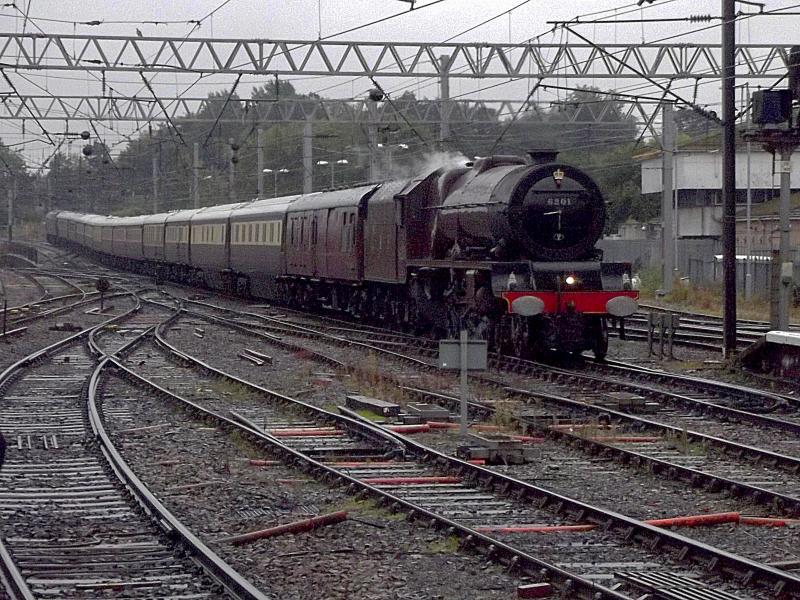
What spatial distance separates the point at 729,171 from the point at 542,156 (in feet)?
9.75

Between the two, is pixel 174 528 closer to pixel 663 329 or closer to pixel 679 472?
pixel 679 472

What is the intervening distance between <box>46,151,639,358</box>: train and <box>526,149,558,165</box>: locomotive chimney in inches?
0.8

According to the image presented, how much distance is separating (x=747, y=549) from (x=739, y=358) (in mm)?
10835

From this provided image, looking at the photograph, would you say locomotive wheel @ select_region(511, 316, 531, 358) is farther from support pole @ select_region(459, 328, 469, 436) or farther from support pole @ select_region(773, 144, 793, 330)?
support pole @ select_region(459, 328, 469, 436)

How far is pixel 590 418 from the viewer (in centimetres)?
1348

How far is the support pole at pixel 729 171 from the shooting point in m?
19.5

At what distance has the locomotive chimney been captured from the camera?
769 inches

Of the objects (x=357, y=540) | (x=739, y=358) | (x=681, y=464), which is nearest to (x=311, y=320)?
(x=739, y=358)

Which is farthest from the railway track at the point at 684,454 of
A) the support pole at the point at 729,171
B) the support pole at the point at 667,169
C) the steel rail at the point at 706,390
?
the support pole at the point at 667,169

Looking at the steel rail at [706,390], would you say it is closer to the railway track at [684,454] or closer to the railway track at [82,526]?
the railway track at [684,454]

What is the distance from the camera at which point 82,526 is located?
855 cm

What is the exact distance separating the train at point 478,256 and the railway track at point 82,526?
733cm

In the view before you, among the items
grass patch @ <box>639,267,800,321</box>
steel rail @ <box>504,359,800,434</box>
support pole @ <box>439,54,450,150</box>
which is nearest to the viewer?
steel rail @ <box>504,359,800,434</box>

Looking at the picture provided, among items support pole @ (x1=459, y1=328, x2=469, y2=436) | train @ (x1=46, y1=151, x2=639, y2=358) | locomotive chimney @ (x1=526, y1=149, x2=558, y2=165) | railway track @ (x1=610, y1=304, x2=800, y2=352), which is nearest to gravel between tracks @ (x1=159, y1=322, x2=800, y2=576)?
support pole @ (x1=459, y1=328, x2=469, y2=436)
